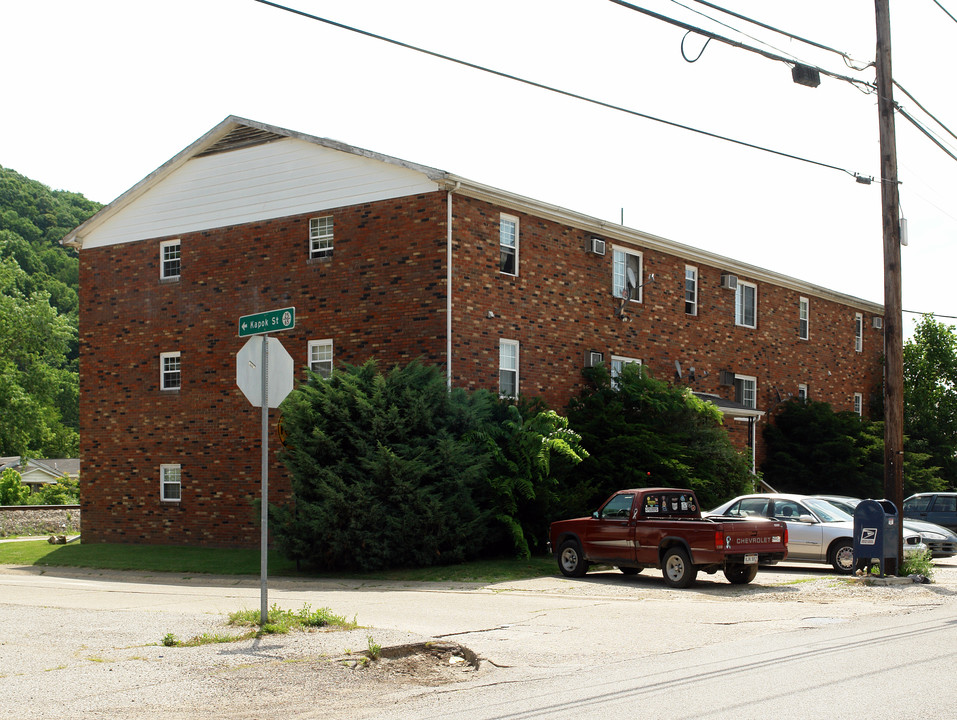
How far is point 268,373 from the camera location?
36.9ft

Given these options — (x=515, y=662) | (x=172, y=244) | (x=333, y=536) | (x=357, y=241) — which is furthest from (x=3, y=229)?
(x=515, y=662)

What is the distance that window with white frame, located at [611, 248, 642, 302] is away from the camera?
27.3 metres

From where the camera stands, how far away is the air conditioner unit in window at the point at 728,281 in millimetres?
30969

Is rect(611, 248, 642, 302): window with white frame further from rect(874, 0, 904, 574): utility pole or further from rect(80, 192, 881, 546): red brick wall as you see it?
rect(874, 0, 904, 574): utility pole

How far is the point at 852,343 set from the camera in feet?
126

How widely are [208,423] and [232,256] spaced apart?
4339 mm

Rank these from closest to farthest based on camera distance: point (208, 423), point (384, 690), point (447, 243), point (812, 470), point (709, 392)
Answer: point (384, 690) < point (447, 243) < point (208, 423) < point (709, 392) < point (812, 470)

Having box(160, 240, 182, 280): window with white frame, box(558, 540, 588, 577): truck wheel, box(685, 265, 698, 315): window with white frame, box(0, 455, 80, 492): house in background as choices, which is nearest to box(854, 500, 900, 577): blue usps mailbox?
box(558, 540, 588, 577): truck wheel

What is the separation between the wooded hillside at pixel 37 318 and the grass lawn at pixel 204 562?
1421 inches

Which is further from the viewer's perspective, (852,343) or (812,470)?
(852,343)

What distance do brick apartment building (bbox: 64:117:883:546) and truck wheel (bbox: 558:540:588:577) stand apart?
17.4 feet

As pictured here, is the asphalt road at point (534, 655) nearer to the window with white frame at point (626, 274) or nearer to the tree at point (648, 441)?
the tree at point (648, 441)

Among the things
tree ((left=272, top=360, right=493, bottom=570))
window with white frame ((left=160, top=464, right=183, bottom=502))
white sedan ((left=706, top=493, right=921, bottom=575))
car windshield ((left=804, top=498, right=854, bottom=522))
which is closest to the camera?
white sedan ((left=706, top=493, right=921, bottom=575))

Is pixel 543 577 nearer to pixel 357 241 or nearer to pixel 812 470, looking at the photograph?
pixel 357 241
